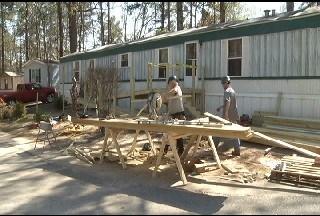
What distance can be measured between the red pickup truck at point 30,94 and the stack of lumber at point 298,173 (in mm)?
23554

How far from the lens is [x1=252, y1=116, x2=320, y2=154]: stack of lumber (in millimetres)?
11031

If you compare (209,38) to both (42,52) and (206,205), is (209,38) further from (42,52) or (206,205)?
(42,52)

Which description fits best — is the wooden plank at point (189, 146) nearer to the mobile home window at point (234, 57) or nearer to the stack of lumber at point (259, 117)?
the stack of lumber at point (259, 117)

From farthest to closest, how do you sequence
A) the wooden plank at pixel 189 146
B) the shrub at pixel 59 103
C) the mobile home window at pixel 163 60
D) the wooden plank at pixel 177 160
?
1. the shrub at pixel 59 103
2. the mobile home window at pixel 163 60
3. the wooden plank at pixel 189 146
4. the wooden plank at pixel 177 160

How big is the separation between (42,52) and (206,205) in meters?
60.7

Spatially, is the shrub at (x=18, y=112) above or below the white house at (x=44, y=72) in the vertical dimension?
below

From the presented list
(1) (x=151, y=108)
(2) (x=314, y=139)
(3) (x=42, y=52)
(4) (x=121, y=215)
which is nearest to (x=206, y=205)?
(4) (x=121, y=215)

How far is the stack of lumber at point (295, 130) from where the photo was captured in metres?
11.0

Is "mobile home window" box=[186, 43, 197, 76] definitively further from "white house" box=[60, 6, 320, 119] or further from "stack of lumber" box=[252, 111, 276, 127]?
"stack of lumber" box=[252, 111, 276, 127]

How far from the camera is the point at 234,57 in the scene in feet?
51.2

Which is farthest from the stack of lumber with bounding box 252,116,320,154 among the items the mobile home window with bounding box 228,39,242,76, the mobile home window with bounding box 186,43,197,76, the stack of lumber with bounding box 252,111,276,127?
the mobile home window with bounding box 186,43,197,76

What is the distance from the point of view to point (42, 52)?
6412cm

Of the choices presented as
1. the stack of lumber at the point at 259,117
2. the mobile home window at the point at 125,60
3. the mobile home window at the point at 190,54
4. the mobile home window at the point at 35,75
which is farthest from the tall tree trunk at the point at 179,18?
the stack of lumber at the point at 259,117

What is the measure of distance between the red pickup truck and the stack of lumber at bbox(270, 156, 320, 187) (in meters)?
23.6
